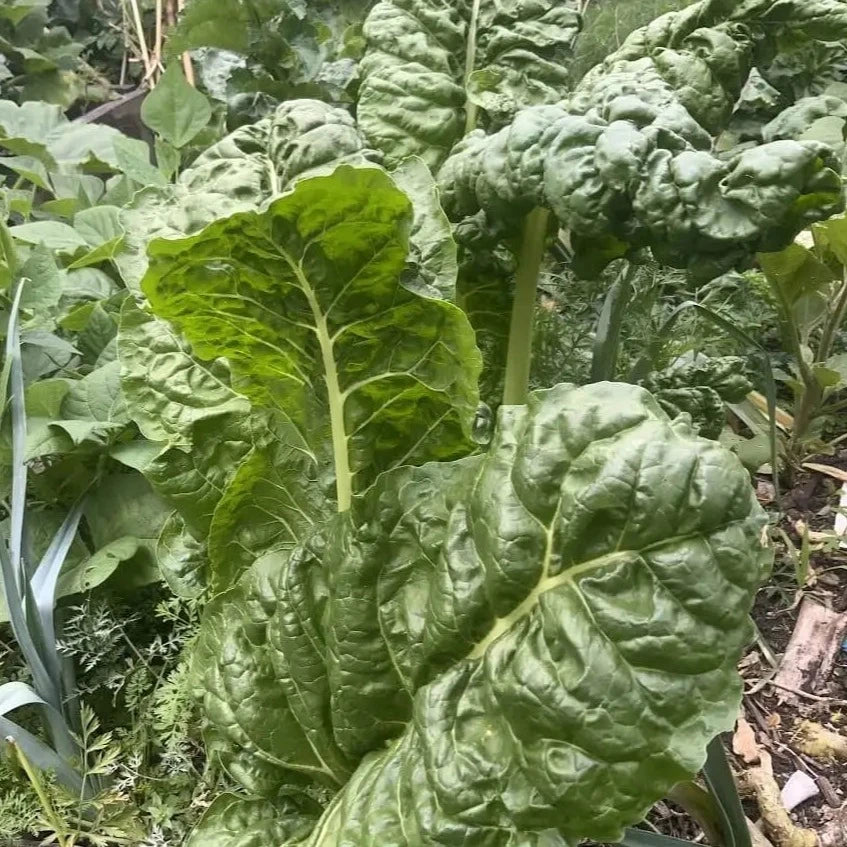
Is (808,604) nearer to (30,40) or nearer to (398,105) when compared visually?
(398,105)

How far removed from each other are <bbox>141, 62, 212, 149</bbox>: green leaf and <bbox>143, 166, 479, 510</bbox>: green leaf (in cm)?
89

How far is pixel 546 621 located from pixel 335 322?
39 cm

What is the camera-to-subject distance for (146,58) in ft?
8.73

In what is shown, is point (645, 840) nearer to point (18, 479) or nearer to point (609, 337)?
point (609, 337)

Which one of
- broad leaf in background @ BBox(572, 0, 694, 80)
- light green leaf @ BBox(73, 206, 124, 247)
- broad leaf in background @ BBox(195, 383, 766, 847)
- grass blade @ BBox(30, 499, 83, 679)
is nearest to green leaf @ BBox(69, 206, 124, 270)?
light green leaf @ BBox(73, 206, 124, 247)

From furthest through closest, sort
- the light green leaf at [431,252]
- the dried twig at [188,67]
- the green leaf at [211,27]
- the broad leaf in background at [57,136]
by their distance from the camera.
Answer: the dried twig at [188,67], the broad leaf in background at [57,136], the green leaf at [211,27], the light green leaf at [431,252]

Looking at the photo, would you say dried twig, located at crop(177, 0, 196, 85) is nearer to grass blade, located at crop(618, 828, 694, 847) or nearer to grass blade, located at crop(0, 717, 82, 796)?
grass blade, located at crop(0, 717, 82, 796)

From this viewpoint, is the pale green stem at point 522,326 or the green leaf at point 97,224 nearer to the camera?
the pale green stem at point 522,326

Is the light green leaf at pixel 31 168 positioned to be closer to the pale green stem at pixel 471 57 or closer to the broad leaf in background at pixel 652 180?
the pale green stem at pixel 471 57

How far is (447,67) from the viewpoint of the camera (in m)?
1.19

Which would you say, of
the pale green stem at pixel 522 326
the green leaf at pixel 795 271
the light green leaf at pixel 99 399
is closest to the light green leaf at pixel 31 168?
the light green leaf at pixel 99 399

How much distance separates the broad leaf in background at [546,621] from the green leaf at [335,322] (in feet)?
0.50

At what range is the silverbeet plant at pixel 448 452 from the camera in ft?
1.94

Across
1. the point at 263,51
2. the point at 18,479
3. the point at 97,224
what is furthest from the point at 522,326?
the point at 263,51
